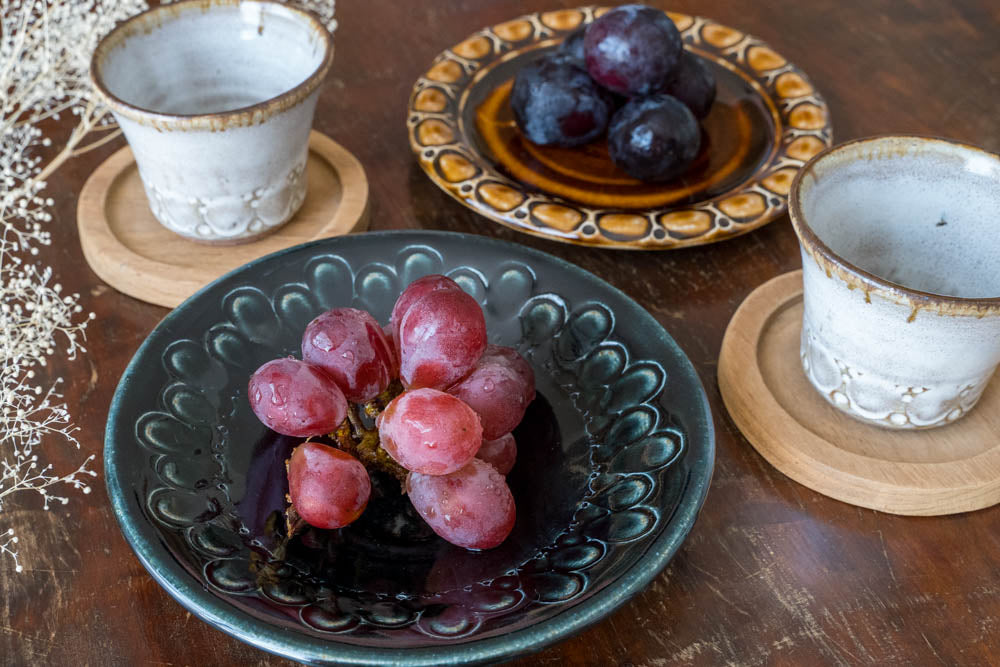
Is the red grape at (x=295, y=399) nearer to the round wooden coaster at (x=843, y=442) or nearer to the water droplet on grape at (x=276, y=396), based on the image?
the water droplet on grape at (x=276, y=396)

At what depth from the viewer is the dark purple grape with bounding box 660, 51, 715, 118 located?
0.77m

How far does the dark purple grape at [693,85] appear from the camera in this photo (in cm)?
77

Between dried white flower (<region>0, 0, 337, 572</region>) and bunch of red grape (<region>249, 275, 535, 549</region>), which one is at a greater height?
bunch of red grape (<region>249, 275, 535, 549</region>)

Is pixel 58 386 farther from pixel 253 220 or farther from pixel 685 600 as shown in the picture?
pixel 685 600

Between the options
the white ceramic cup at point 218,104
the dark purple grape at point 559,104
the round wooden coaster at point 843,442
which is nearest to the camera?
the round wooden coaster at point 843,442

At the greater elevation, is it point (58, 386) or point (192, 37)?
point (192, 37)

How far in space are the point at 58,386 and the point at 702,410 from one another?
0.43 meters

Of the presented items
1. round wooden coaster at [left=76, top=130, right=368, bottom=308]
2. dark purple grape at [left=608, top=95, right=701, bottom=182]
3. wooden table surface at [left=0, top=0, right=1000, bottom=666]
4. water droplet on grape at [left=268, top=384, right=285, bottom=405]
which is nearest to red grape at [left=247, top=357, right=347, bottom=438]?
water droplet on grape at [left=268, top=384, right=285, bottom=405]

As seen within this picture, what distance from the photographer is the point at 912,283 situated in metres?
0.62

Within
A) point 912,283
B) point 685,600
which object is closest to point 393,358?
point 685,600

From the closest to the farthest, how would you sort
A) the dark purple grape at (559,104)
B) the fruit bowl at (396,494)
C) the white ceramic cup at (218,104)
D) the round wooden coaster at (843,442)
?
1. the fruit bowl at (396,494)
2. the round wooden coaster at (843,442)
3. the white ceramic cup at (218,104)
4. the dark purple grape at (559,104)

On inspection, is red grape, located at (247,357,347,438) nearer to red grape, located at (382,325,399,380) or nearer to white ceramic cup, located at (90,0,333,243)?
red grape, located at (382,325,399,380)

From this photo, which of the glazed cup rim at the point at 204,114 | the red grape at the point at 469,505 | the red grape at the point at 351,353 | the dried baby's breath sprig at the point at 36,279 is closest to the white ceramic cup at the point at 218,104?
the glazed cup rim at the point at 204,114

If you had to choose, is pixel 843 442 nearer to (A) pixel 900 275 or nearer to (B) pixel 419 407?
(A) pixel 900 275
